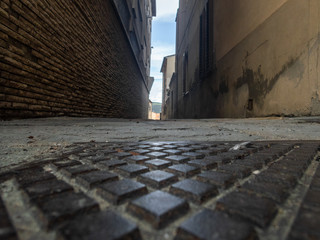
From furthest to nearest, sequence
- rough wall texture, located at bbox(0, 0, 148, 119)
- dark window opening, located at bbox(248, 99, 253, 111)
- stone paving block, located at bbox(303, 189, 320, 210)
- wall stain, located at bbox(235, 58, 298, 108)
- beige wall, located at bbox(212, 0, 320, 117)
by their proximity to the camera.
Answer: dark window opening, located at bbox(248, 99, 253, 111) < wall stain, located at bbox(235, 58, 298, 108) < beige wall, located at bbox(212, 0, 320, 117) < rough wall texture, located at bbox(0, 0, 148, 119) < stone paving block, located at bbox(303, 189, 320, 210)

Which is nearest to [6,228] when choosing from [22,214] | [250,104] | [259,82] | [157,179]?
[22,214]

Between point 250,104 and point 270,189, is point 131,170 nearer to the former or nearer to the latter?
point 270,189

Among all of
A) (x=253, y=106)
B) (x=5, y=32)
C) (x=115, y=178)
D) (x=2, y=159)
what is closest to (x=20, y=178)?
(x=115, y=178)

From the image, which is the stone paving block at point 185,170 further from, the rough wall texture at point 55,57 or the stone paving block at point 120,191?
the rough wall texture at point 55,57

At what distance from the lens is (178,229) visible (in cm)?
38

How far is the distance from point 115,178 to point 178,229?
35 centimetres

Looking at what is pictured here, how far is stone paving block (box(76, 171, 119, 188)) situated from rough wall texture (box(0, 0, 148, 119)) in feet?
9.80

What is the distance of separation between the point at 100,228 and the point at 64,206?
0.44 ft

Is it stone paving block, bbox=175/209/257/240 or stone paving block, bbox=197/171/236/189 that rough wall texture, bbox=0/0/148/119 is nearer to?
stone paving block, bbox=197/171/236/189

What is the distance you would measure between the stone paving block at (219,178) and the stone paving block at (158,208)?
0.58 ft

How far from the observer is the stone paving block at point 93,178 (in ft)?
2.00

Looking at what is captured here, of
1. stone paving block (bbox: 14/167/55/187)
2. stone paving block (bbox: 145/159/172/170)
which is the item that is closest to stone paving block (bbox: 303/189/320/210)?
stone paving block (bbox: 145/159/172/170)

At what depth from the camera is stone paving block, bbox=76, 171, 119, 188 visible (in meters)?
0.61

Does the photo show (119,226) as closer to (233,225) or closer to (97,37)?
(233,225)
